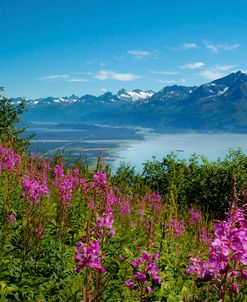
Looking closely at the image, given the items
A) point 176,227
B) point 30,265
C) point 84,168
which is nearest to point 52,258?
point 30,265

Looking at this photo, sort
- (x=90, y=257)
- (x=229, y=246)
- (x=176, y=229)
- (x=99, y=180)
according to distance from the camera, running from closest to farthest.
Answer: (x=229, y=246), (x=90, y=257), (x=99, y=180), (x=176, y=229)

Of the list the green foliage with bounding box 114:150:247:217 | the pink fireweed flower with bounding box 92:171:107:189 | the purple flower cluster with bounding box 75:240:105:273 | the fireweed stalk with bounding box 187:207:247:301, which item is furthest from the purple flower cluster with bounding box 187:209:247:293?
the green foliage with bounding box 114:150:247:217

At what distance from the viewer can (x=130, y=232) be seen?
27.2ft

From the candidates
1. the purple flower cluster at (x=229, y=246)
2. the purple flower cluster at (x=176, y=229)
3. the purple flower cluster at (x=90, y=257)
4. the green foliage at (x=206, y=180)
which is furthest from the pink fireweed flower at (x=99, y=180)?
the green foliage at (x=206, y=180)

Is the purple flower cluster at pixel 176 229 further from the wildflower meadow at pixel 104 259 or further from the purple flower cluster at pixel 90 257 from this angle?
the purple flower cluster at pixel 90 257

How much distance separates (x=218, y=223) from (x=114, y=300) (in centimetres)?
285

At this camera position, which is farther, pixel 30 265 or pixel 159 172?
pixel 159 172

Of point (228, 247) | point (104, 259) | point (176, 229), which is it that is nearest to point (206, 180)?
point (176, 229)

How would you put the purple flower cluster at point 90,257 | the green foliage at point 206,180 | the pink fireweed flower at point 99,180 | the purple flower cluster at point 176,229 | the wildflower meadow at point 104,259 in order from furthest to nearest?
1. the green foliage at point 206,180
2. the purple flower cluster at point 176,229
3. the pink fireweed flower at point 99,180
4. the purple flower cluster at point 90,257
5. the wildflower meadow at point 104,259

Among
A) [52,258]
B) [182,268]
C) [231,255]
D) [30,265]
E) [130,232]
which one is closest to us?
[231,255]

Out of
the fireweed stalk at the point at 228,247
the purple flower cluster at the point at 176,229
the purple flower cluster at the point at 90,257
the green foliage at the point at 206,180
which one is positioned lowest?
the green foliage at the point at 206,180

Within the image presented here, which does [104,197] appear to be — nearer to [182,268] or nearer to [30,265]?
[30,265]

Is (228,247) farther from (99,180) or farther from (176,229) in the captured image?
(176,229)

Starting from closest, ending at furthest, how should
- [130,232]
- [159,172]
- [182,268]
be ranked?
[182,268] → [130,232] → [159,172]
